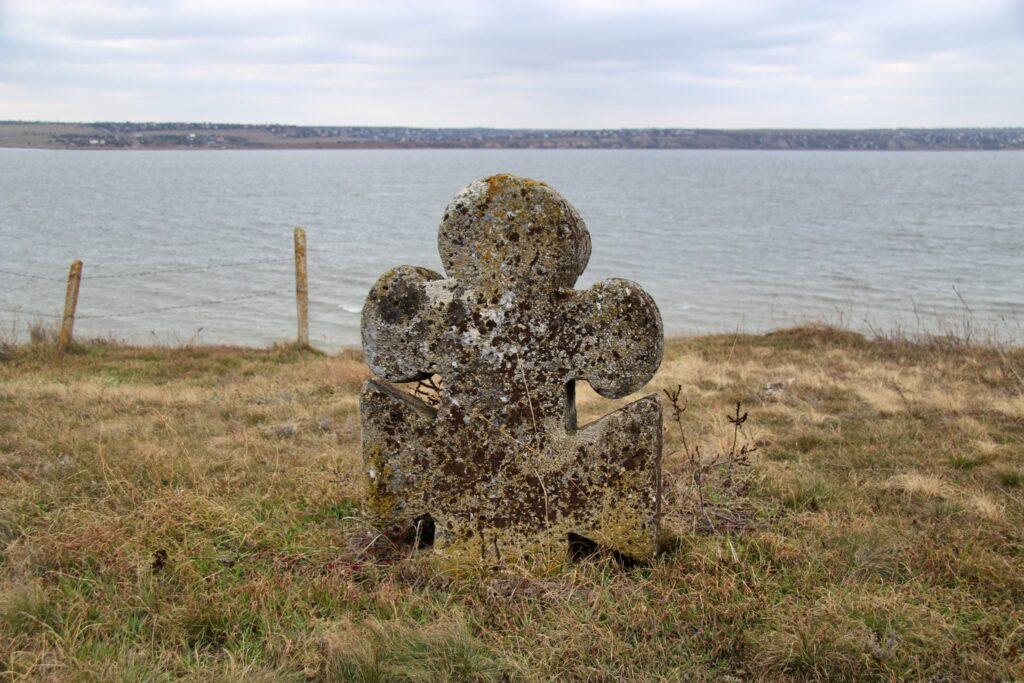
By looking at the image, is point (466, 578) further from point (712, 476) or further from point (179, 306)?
point (179, 306)

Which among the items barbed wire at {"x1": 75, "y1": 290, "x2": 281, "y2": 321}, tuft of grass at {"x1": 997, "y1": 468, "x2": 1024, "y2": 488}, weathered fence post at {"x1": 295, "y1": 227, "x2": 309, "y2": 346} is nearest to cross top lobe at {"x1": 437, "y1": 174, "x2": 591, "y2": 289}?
tuft of grass at {"x1": 997, "y1": 468, "x2": 1024, "y2": 488}

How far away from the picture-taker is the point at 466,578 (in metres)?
3.90

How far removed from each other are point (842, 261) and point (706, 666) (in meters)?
30.4

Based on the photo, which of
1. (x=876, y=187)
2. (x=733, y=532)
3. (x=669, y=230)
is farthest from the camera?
(x=876, y=187)

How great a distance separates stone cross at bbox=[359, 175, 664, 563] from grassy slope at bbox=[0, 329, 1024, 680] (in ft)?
0.89

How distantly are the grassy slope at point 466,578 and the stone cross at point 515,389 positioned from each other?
270 mm

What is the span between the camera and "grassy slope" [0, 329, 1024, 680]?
307 cm

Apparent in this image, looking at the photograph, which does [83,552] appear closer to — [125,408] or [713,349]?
[125,408]

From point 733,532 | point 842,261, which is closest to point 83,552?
point 733,532

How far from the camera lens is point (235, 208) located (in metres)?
57.9

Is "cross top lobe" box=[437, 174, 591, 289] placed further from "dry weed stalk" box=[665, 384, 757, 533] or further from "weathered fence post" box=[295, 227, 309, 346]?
A: "weathered fence post" box=[295, 227, 309, 346]

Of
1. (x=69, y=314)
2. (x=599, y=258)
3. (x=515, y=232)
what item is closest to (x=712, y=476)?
(x=515, y=232)

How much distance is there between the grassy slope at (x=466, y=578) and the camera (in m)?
3.07

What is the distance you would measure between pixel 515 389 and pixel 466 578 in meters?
0.95
